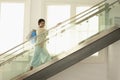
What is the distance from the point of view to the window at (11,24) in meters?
6.92

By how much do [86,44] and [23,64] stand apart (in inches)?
61.6

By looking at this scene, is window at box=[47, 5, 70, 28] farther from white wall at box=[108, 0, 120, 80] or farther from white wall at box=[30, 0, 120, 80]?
white wall at box=[108, 0, 120, 80]

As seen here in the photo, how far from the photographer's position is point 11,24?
705cm

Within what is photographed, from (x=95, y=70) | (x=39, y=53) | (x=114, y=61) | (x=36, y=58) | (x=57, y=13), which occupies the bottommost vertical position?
(x=95, y=70)

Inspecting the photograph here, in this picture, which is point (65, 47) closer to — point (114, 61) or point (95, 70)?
point (95, 70)

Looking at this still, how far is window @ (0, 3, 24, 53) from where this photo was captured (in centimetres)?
692

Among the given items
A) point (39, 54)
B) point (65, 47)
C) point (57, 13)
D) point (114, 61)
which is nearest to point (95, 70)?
point (114, 61)

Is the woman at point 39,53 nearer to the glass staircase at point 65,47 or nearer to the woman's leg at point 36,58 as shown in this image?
the woman's leg at point 36,58

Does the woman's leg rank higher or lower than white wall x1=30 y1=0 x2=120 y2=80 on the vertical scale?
higher

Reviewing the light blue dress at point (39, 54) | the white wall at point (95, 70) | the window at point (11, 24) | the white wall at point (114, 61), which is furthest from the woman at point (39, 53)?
the white wall at point (114, 61)

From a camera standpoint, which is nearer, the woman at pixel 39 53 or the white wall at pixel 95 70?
the woman at pixel 39 53

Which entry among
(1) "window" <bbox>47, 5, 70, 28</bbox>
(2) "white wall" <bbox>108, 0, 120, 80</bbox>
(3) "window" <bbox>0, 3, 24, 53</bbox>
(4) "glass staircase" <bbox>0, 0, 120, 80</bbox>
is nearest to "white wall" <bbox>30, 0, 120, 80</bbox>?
(2) "white wall" <bbox>108, 0, 120, 80</bbox>

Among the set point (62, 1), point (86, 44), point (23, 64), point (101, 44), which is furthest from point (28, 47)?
point (62, 1)

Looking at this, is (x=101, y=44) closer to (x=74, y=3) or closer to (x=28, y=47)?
(x=28, y=47)
